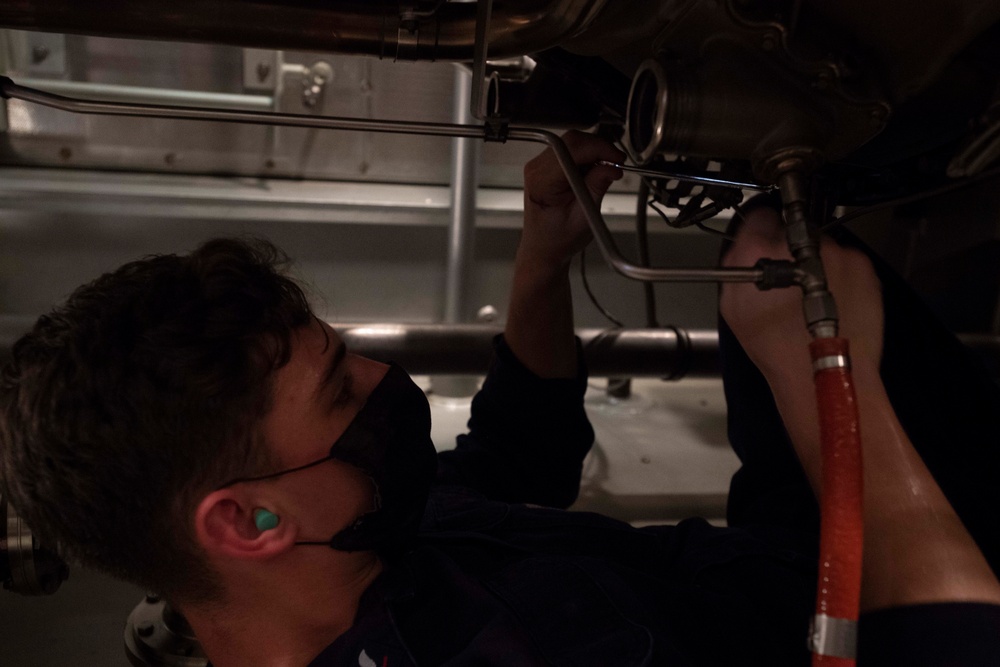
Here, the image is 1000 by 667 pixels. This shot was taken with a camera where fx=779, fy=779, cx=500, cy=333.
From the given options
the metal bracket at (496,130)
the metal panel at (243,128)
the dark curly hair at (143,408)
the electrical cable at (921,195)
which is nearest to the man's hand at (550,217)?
the metal bracket at (496,130)

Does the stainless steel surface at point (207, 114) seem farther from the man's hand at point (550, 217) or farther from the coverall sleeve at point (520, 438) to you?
the coverall sleeve at point (520, 438)

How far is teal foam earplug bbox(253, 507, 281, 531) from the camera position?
65 centimetres

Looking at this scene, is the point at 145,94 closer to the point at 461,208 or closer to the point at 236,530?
the point at 461,208

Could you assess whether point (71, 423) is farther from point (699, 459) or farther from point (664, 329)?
point (699, 459)

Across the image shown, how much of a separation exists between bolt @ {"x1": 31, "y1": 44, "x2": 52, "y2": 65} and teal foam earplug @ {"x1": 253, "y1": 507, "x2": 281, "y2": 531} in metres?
1.43

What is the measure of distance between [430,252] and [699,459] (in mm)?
764

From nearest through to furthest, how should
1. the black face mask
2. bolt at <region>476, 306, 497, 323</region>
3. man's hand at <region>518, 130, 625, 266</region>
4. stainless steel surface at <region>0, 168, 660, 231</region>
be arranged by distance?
the black face mask, man's hand at <region>518, 130, 625, 266</region>, stainless steel surface at <region>0, 168, 660, 231</region>, bolt at <region>476, 306, 497, 323</region>

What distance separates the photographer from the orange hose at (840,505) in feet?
1.49

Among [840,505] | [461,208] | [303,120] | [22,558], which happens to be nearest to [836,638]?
[840,505]

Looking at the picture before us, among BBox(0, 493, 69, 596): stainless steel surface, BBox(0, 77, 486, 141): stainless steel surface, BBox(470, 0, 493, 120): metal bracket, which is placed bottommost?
BBox(0, 493, 69, 596): stainless steel surface

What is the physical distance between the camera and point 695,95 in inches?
21.9

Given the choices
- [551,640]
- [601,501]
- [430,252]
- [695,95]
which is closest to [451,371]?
[601,501]

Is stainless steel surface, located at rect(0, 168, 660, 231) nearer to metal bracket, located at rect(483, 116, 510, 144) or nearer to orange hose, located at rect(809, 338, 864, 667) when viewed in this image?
metal bracket, located at rect(483, 116, 510, 144)

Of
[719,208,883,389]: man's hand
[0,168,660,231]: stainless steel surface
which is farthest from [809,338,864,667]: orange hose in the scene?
[0,168,660,231]: stainless steel surface
